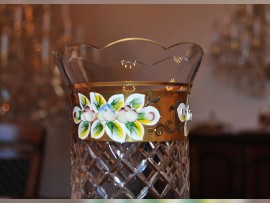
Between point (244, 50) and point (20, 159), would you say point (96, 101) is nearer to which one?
point (20, 159)

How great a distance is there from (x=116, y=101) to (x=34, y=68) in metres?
2.65

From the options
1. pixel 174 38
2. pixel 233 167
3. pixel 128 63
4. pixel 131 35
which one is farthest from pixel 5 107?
pixel 128 63

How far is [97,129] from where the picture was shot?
0.41m

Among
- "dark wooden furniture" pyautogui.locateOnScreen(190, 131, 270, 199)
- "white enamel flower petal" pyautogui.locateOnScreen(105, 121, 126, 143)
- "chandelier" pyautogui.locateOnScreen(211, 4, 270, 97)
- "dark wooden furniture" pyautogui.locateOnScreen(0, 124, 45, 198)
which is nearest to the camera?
"white enamel flower petal" pyautogui.locateOnScreen(105, 121, 126, 143)

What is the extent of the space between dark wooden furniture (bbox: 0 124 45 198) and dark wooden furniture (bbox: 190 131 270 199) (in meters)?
1.27

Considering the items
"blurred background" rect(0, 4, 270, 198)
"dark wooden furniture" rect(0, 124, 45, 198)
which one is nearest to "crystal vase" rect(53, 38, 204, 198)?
"dark wooden furniture" rect(0, 124, 45, 198)

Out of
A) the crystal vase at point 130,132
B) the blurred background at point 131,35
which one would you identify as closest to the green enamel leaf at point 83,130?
the crystal vase at point 130,132

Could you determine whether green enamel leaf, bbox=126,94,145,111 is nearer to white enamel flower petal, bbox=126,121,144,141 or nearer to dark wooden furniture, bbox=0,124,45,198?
white enamel flower petal, bbox=126,121,144,141

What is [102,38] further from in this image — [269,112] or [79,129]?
[79,129]

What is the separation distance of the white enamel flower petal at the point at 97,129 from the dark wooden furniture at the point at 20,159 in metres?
0.91

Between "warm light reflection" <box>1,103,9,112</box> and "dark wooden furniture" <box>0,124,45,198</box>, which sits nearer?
"dark wooden furniture" <box>0,124,45,198</box>

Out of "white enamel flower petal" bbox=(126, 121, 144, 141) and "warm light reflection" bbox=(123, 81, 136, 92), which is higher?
"warm light reflection" bbox=(123, 81, 136, 92)

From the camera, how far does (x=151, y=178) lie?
0.41 m

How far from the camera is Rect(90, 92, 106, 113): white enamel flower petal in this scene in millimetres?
414
